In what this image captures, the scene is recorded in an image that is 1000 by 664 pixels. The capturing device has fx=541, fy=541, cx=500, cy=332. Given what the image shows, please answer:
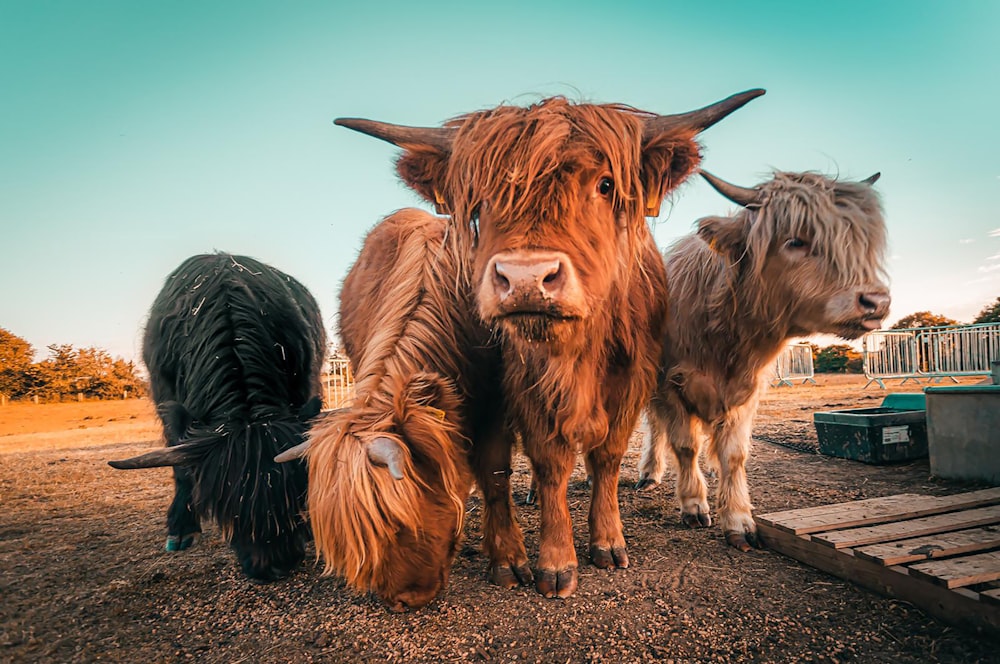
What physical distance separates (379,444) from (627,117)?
1.96 metres

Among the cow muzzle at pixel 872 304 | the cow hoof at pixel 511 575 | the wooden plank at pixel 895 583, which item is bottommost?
the cow hoof at pixel 511 575

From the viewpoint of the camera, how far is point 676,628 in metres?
2.49

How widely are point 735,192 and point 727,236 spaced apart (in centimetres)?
28

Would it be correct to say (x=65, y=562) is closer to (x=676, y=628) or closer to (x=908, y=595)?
(x=676, y=628)

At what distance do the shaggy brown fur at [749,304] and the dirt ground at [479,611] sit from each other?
58cm

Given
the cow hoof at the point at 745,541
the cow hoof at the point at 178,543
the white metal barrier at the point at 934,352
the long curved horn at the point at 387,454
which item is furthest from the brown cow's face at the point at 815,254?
the white metal barrier at the point at 934,352

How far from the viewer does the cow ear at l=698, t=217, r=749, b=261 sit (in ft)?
11.6

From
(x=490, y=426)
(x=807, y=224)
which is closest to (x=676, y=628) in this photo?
(x=490, y=426)

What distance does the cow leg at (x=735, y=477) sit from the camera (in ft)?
11.4

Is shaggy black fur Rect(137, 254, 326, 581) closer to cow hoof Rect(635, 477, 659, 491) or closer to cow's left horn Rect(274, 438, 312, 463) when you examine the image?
cow's left horn Rect(274, 438, 312, 463)

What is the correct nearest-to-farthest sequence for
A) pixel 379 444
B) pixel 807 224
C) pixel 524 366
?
pixel 379 444 < pixel 524 366 < pixel 807 224

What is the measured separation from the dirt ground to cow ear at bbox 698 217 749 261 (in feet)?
6.29

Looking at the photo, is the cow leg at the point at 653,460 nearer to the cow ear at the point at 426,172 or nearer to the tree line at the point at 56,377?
the cow ear at the point at 426,172

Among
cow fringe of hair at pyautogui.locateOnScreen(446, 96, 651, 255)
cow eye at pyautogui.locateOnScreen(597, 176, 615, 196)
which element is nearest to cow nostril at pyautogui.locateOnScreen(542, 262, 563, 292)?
cow fringe of hair at pyautogui.locateOnScreen(446, 96, 651, 255)
